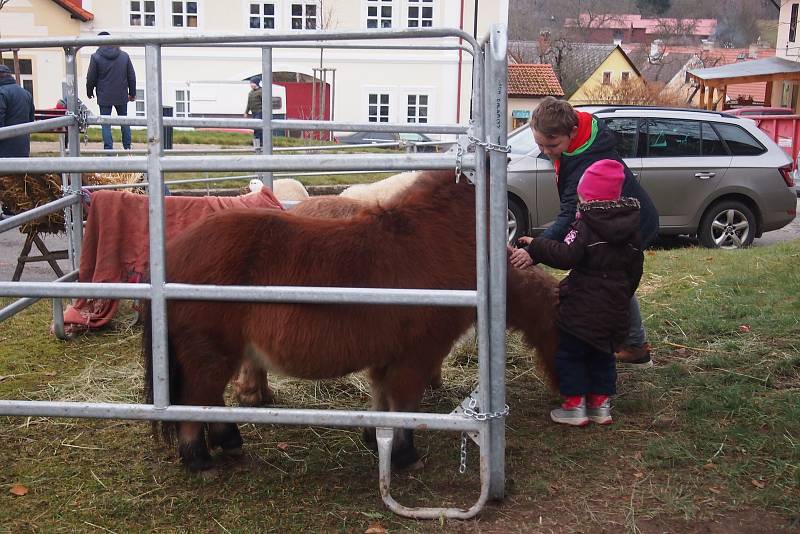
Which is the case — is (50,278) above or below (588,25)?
below

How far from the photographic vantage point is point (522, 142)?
10.6 meters

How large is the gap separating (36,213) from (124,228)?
3.00 feet

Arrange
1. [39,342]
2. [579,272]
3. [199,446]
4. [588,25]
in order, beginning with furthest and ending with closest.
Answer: [588,25] < [39,342] < [579,272] < [199,446]

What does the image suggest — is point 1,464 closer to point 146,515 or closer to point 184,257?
point 146,515

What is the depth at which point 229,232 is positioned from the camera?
3.59 meters

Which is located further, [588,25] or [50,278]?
[588,25]

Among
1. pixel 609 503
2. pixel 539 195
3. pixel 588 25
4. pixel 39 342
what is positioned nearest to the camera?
pixel 609 503

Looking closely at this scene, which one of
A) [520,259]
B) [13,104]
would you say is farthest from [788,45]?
[520,259]

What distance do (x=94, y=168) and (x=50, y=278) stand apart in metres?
5.68

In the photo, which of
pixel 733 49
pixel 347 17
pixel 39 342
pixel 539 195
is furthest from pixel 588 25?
pixel 39 342

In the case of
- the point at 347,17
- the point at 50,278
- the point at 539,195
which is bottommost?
the point at 50,278

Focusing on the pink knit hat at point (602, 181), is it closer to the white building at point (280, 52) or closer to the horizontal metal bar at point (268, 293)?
the horizontal metal bar at point (268, 293)

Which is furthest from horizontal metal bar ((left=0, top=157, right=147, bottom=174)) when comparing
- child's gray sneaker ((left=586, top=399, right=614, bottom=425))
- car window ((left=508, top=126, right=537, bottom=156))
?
car window ((left=508, top=126, right=537, bottom=156))

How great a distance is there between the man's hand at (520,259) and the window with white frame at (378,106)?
1121 inches
